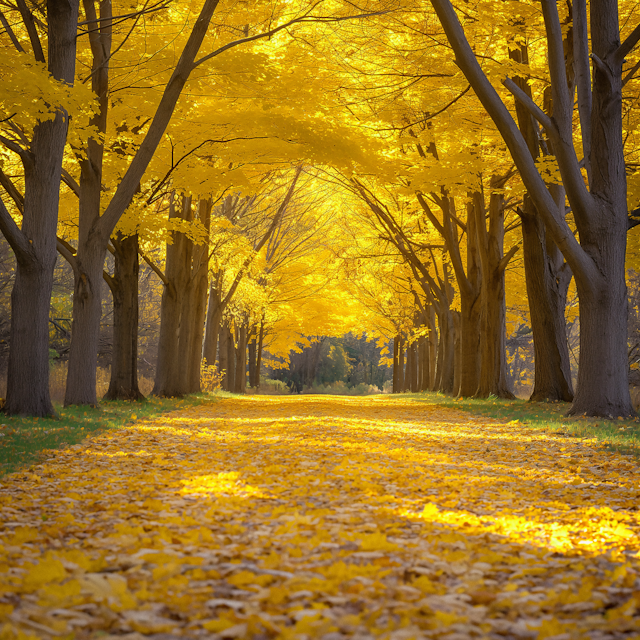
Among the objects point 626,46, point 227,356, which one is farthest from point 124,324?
point 227,356

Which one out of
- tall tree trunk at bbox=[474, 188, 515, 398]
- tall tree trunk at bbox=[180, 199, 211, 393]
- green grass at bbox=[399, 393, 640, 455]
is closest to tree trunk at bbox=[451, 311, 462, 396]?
tall tree trunk at bbox=[474, 188, 515, 398]

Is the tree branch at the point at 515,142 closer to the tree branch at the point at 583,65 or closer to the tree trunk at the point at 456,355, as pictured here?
the tree branch at the point at 583,65

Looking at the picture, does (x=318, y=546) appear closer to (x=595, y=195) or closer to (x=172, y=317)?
(x=595, y=195)

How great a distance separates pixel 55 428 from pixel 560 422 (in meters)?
7.33

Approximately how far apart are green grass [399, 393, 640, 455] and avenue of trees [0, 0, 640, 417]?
20.0 inches

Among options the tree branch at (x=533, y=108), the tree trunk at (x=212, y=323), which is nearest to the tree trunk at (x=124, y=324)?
the tree branch at (x=533, y=108)

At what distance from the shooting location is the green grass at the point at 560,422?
723 cm

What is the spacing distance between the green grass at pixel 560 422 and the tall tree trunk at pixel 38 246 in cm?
738

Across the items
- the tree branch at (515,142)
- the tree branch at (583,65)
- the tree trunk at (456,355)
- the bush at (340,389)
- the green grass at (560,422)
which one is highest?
the tree branch at (583,65)

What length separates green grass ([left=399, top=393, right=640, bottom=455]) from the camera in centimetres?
723

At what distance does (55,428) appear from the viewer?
7.64 m

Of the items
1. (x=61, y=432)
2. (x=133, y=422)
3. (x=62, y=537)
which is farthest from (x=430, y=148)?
(x=62, y=537)

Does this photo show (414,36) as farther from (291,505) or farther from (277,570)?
(277,570)

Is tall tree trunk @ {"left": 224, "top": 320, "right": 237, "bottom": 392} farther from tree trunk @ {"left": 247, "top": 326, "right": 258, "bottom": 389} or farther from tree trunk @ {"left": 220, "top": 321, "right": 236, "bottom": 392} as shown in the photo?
tree trunk @ {"left": 247, "top": 326, "right": 258, "bottom": 389}
